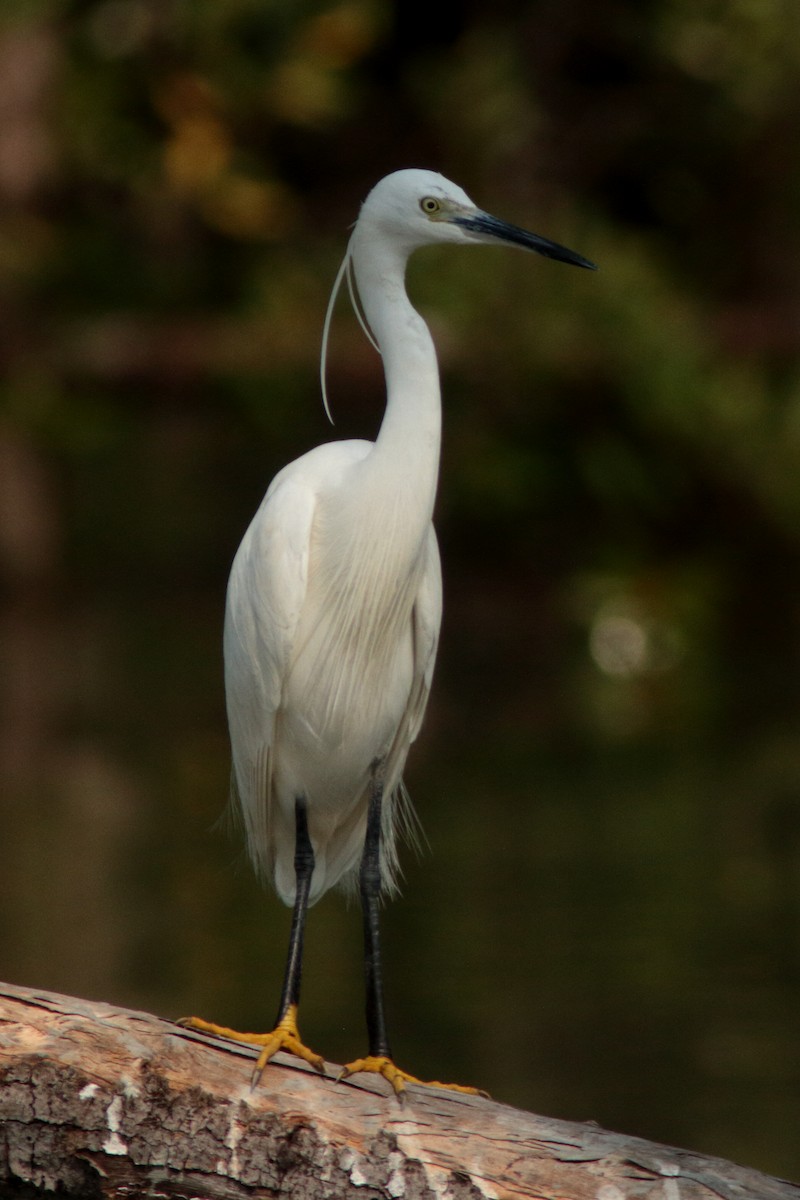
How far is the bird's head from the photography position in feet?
8.27

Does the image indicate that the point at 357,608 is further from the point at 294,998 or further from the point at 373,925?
the point at 294,998

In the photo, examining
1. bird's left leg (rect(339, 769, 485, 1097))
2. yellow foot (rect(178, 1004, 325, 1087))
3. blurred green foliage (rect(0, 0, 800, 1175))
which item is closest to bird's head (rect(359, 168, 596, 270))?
bird's left leg (rect(339, 769, 485, 1097))

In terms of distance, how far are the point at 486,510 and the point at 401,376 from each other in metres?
7.61

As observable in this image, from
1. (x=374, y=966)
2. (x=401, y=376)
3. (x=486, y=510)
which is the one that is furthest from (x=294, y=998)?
(x=486, y=510)

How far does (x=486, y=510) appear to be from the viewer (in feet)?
33.2

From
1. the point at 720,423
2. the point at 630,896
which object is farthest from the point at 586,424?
the point at 630,896

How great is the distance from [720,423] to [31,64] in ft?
13.4

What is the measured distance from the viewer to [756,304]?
456 inches

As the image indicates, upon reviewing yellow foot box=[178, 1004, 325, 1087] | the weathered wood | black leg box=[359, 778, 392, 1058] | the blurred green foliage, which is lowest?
the weathered wood

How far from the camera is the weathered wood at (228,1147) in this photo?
2092 millimetres

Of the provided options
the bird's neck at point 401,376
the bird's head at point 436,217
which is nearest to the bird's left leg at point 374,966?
the bird's neck at point 401,376

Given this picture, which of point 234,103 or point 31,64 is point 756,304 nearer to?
point 234,103

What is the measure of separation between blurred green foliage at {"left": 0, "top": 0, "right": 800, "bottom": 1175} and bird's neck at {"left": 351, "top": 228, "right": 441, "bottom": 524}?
91.3 inches

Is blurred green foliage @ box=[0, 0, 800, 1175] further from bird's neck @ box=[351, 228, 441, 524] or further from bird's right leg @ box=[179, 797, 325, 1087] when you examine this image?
bird's neck @ box=[351, 228, 441, 524]
